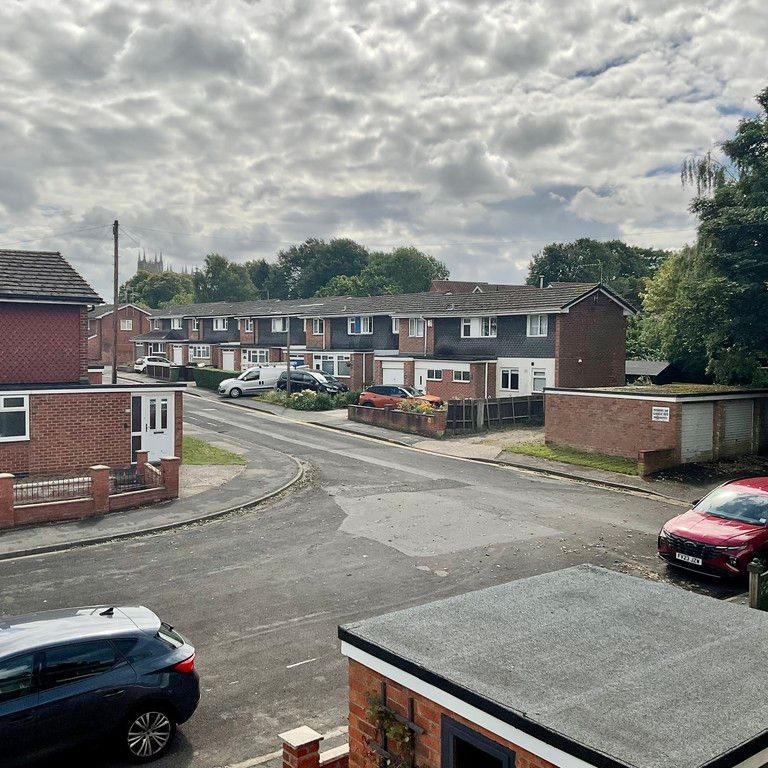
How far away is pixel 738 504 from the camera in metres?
15.0

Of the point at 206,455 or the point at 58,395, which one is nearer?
the point at 58,395

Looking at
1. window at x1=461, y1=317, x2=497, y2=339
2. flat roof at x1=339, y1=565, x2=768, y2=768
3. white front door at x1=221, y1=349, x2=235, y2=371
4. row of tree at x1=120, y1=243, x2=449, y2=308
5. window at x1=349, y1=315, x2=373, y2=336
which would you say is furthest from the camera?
row of tree at x1=120, y1=243, x2=449, y2=308

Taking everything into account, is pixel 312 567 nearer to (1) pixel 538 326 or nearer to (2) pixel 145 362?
(1) pixel 538 326

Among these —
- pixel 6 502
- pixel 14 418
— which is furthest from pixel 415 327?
pixel 6 502

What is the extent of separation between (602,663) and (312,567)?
9.99 m

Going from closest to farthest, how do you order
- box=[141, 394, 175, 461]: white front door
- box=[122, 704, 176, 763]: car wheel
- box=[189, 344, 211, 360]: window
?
1. box=[122, 704, 176, 763]: car wheel
2. box=[141, 394, 175, 461]: white front door
3. box=[189, 344, 211, 360]: window

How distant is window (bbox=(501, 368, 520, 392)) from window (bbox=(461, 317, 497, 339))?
2.25 meters

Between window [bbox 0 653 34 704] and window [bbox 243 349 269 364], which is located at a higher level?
window [bbox 243 349 269 364]

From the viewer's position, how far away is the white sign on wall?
79.8 feet

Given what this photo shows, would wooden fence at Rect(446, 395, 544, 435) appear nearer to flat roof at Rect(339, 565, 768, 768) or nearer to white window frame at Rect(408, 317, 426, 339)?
white window frame at Rect(408, 317, 426, 339)

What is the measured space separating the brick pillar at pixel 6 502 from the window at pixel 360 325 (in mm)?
35136

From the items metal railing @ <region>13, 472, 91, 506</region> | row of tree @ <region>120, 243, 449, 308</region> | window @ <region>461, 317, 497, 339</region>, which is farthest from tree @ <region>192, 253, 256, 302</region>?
metal railing @ <region>13, 472, 91, 506</region>

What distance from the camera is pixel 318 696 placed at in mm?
9281

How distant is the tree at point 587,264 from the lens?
7919 centimetres
